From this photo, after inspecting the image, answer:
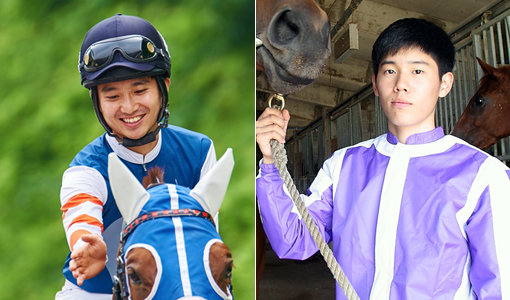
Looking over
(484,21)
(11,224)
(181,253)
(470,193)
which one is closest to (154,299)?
(181,253)

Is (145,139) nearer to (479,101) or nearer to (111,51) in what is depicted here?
(111,51)

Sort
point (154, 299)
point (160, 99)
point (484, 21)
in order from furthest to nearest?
1. point (484, 21)
2. point (160, 99)
3. point (154, 299)

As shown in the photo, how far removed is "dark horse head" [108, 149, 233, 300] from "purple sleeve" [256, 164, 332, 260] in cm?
25

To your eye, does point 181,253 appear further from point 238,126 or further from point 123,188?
point 238,126

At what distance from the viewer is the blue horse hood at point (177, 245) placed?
0.81 m

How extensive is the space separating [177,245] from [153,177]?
146 millimetres

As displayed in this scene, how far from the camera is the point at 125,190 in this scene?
2.81ft

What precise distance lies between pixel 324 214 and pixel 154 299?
61 centimetres

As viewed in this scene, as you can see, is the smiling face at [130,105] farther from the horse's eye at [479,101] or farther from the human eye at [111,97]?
the horse's eye at [479,101]

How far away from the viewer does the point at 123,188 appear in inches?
33.7

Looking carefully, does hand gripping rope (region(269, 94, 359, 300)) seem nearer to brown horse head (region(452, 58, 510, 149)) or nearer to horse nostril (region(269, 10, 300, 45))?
horse nostril (region(269, 10, 300, 45))

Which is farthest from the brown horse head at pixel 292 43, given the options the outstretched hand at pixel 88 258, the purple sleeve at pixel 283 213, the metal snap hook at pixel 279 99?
the outstretched hand at pixel 88 258

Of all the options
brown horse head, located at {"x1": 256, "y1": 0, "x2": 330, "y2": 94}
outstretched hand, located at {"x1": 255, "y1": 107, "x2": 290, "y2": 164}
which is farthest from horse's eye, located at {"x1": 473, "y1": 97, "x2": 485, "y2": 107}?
outstretched hand, located at {"x1": 255, "y1": 107, "x2": 290, "y2": 164}

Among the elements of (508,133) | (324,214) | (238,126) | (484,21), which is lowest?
(324,214)
